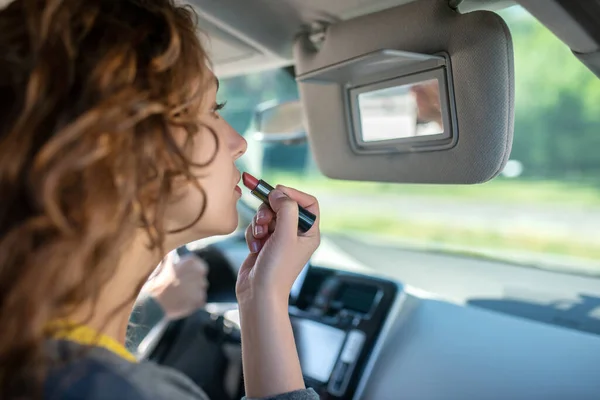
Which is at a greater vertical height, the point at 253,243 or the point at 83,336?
the point at 253,243

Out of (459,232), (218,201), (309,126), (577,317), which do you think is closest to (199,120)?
(218,201)

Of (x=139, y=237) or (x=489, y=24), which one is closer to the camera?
(x=139, y=237)

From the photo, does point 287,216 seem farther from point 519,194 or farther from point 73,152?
point 519,194

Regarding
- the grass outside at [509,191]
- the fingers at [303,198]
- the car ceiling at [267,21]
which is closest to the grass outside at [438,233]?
the grass outside at [509,191]

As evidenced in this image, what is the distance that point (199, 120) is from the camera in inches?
42.1

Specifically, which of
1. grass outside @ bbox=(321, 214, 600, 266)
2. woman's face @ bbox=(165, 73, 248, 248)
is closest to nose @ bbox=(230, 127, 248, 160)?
woman's face @ bbox=(165, 73, 248, 248)

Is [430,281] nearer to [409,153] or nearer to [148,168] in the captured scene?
[409,153]

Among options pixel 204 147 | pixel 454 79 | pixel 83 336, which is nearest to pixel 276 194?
pixel 204 147

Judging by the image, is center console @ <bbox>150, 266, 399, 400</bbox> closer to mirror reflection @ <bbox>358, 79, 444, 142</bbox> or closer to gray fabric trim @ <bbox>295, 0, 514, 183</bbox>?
gray fabric trim @ <bbox>295, 0, 514, 183</bbox>

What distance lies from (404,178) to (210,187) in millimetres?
592

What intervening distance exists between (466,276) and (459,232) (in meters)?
2.41

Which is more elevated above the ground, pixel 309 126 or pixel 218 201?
pixel 309 126

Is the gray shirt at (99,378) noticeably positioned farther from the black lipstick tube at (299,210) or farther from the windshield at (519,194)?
the windshield at (519,194)

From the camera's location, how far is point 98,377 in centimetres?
82
